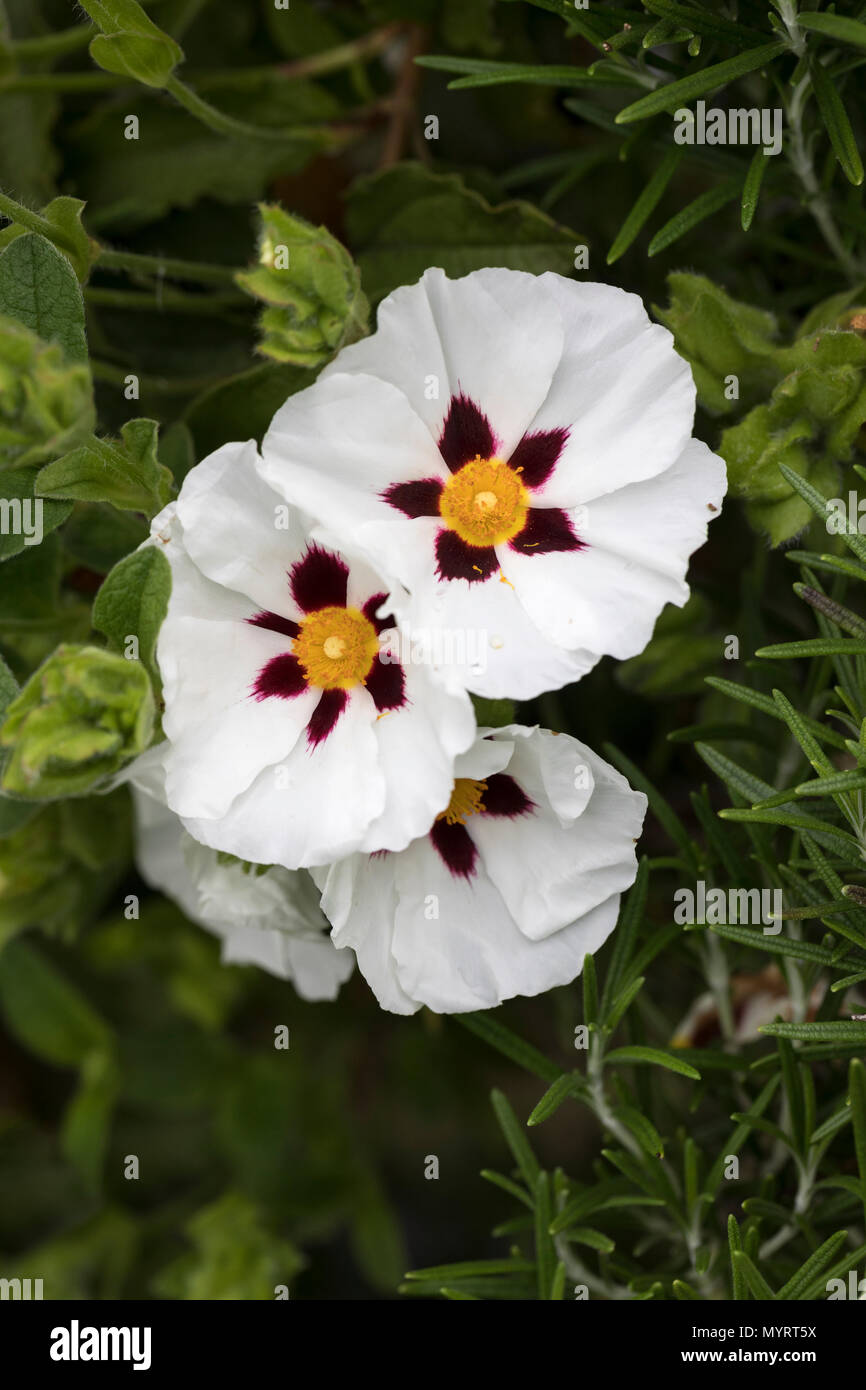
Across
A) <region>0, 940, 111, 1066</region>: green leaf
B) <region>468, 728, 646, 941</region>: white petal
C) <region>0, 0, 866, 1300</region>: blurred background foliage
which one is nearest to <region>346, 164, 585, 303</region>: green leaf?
<region>0, 0, 866, 1300</region>: blurred background foliage

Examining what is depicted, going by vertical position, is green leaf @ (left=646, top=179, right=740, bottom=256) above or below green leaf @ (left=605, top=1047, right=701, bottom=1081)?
above

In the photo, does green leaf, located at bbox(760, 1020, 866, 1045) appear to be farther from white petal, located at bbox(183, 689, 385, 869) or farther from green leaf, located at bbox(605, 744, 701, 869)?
white petal, located at bbox(183, 689, 385, 869)

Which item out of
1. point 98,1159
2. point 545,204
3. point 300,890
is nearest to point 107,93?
point 545,204

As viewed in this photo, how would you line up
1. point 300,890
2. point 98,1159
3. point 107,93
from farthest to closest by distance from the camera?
point 98,1159, point 107,93, point 300,890

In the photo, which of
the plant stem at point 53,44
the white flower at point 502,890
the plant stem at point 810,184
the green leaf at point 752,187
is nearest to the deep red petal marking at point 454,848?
the white flower at point 502,890

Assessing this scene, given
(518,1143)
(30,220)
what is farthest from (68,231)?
(518,1143)

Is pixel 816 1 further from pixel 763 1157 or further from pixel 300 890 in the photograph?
pixel 763 1157
